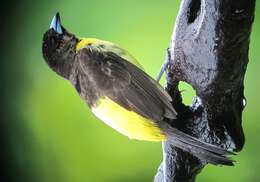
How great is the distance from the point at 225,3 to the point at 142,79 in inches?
9.6

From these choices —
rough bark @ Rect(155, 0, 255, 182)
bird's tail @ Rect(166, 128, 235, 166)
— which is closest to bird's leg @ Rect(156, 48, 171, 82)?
rough bark @ Rect(155, 0, 255, 182)

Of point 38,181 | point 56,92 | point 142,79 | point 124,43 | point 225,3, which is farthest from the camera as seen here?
point 38,181

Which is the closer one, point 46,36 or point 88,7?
point 46,36

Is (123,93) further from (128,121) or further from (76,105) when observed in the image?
(76,105)

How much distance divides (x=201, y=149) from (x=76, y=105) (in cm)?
39

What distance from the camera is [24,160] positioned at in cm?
126

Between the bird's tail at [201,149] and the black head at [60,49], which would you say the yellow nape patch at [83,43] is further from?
the bird's tail at [201,149]

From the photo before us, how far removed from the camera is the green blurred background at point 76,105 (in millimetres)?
1001

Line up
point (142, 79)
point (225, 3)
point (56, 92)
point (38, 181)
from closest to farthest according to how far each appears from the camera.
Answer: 1. point (225, 3)
2. point (142, 79)
3. point (56, 92)
4. point (38, 181)

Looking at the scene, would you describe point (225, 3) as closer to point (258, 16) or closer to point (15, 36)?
point (258, 16)

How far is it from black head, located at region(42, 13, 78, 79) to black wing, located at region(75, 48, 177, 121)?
34 mm

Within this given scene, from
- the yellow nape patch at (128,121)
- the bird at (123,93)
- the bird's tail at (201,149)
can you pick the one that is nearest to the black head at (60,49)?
the bird at (123,93)

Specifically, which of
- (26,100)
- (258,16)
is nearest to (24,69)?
(26,100)

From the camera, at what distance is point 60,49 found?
0.91 m
